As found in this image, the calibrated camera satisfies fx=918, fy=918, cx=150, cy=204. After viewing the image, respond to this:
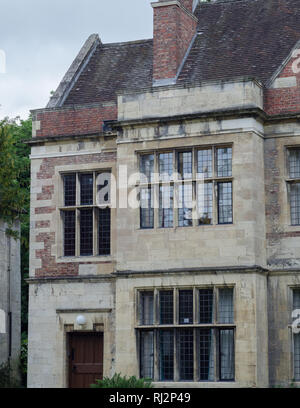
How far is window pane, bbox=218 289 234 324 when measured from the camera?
20.8m

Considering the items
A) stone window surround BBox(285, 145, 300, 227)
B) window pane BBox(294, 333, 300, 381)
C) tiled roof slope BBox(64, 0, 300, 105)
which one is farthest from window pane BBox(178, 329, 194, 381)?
tiled roof slope BBox(64, 0, 300, 105)

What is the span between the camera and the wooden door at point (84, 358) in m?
22.7

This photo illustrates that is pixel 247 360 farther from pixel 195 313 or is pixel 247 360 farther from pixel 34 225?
pixel 34 225

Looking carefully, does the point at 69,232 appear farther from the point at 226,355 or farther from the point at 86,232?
the point at 226,355

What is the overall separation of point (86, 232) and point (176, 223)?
293 cm

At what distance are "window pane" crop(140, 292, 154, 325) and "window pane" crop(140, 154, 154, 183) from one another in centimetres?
275

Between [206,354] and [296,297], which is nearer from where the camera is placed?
[206,354]

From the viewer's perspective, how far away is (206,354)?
20812 millimetres

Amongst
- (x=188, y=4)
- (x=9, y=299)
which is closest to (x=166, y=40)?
(x=188, y=4)

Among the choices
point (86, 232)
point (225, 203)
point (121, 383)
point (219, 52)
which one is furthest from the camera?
point (219, 52)

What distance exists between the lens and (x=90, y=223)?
23.4 m

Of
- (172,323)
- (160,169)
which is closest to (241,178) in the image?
(160,169)

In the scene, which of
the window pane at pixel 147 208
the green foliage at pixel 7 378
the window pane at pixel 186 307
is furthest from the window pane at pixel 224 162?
the green foliage at pixel 7 378

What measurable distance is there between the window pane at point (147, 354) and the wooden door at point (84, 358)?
1565 millimetres
